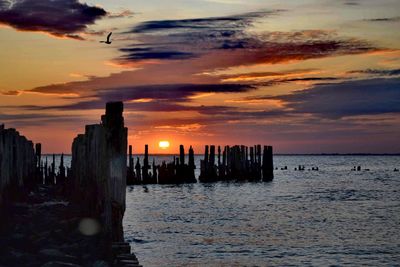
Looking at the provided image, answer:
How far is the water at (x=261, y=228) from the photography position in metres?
20.2

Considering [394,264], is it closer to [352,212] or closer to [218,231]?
[218,231]

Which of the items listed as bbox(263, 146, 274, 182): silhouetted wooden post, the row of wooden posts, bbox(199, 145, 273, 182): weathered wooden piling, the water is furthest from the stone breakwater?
bbox(263, 146, 274, 182): silhouetted wooden post

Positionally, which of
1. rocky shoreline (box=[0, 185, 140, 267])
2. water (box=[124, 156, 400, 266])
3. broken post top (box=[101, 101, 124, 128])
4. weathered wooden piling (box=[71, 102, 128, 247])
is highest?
broken post top (box=[101, 101, 124, 128])

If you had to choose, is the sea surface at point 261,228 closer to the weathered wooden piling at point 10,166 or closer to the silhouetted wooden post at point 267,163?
the weathered wooden piling at point 10,166

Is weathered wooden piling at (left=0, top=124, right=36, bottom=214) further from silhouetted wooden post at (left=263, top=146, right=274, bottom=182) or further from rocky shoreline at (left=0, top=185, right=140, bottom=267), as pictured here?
silhouetted wooden post at (left=263, top=146, right=274, bottom=182)

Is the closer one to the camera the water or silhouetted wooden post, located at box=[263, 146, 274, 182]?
the water

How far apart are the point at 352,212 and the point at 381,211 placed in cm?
201

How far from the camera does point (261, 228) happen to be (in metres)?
27.8

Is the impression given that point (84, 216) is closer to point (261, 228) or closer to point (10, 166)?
point (10, 166)

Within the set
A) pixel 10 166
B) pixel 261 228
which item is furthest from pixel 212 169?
pixel 10 166

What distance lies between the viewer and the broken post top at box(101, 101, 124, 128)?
13219 mm

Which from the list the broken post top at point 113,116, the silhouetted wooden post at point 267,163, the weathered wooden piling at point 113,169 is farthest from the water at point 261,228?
the silhouetted wooden post at point 267,163

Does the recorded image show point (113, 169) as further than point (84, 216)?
No

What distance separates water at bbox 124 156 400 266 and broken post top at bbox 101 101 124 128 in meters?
6.67
